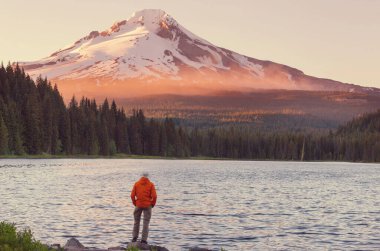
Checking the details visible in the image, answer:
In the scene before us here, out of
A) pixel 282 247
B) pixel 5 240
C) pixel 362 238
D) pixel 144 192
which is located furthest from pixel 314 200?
pixel 5 240

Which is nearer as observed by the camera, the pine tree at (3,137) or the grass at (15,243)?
the grass at (15,243)

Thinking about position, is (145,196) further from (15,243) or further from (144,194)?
(15,243)

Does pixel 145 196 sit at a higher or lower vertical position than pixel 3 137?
lower

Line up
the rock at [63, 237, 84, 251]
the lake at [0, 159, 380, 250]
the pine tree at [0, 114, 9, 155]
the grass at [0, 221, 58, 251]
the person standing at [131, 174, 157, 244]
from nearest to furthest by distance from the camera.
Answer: the grass at [0, 221, 58, 251] → the rock at [63, 237, 84, 251] → the person standing at [131, 174, 157, 244] → the lake at [0, 159, 380, 250] → the pine tree at [0, 114, 9, 155]

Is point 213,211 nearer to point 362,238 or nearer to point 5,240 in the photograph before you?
point 362,238

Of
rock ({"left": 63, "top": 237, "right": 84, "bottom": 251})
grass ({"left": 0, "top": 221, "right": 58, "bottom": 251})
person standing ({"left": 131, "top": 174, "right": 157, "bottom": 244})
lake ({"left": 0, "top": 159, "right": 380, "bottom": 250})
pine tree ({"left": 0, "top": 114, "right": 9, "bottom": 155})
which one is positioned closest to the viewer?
grass ({"left": 0, "top": 221, "right": 58, "bottom": 251})

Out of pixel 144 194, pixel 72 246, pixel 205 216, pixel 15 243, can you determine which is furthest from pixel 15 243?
pixel 205 216

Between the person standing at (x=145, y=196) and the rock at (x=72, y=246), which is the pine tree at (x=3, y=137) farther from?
the rock at (x=72, y=246)

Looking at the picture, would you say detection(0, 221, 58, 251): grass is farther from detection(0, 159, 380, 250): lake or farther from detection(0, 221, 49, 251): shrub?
detection(0, 159, 380, 250): lake

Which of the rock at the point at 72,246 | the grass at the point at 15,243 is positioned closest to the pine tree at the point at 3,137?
the rock at the point at 72,246

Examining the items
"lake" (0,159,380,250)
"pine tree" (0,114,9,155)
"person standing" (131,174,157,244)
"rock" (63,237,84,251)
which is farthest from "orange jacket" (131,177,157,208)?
"pine tree" (0,114,9,155)

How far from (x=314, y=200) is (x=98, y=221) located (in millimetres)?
28903

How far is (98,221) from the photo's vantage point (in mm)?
44750

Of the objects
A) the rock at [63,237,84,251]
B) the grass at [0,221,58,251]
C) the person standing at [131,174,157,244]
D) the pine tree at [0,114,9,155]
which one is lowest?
the rock at [63,237,84,251]
